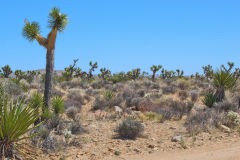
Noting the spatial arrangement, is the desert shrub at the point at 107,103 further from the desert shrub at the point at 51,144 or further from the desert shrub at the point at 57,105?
the desert shrub at the point at 51,144

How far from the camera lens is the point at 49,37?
33.6ft

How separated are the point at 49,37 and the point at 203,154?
25.6 ft

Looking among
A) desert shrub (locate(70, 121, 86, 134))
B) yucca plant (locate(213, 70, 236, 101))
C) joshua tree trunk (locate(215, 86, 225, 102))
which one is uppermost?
yucca plant (locate(213, 70, 236, 101))

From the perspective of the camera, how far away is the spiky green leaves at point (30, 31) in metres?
10.2

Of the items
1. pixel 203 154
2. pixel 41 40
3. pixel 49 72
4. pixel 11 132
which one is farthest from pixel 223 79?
pixel 11 132

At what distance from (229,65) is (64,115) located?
23758 mm

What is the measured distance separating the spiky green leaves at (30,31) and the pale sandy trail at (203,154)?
7257mm

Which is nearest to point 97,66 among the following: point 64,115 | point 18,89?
point 18,89

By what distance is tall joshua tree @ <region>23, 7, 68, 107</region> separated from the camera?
32.9 ft

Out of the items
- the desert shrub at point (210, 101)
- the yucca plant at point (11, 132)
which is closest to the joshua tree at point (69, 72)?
the desert shrub at point (210, 101)

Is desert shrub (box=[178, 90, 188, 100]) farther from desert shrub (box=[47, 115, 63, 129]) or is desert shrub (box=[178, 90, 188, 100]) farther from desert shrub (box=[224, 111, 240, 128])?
desert shrub (box=[47, 115, 63, 129])

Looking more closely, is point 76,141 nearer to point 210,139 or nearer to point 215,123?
point 210,139

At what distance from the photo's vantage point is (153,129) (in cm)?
881

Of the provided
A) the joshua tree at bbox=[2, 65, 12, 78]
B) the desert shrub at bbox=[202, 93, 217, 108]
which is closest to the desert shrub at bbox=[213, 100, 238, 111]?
the desert shrub at bbox=[202, 93, 217, 108]
